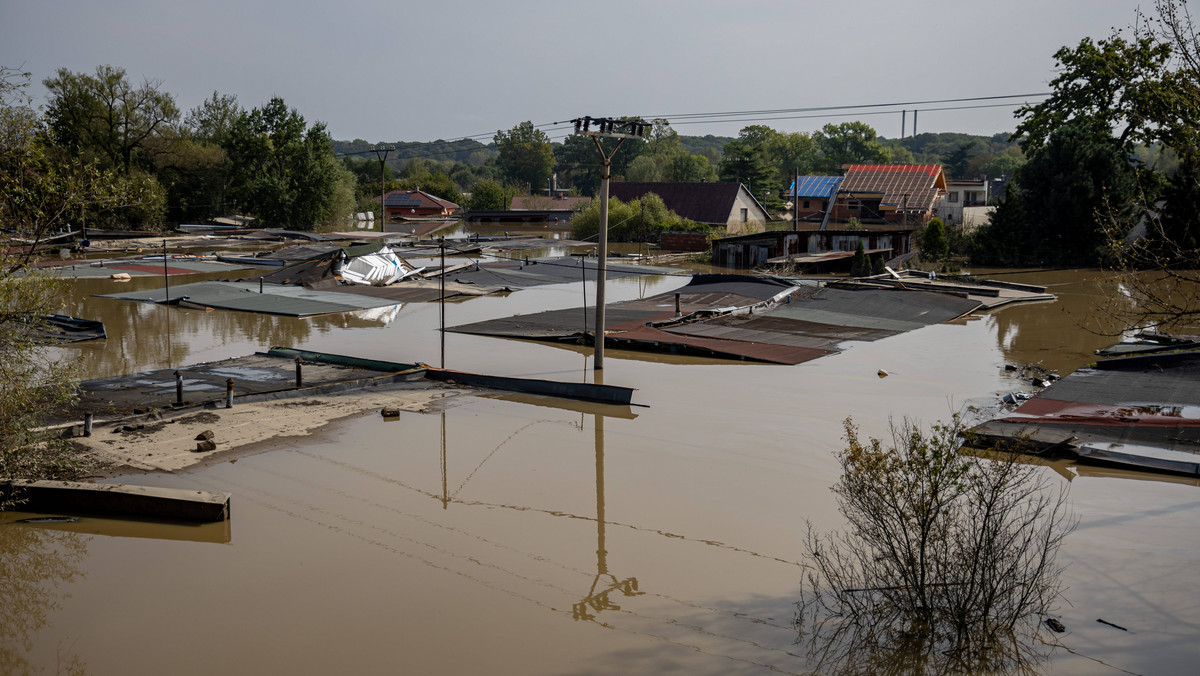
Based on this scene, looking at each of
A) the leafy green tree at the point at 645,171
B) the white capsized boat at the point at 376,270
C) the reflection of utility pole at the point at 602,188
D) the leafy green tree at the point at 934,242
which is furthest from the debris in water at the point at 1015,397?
the leafy green tree at the point at 645,171

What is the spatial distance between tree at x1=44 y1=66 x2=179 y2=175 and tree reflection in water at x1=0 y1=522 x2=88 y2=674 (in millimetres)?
57490

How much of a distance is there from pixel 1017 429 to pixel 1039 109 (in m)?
34.8

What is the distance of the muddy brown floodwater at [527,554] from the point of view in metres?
7.31

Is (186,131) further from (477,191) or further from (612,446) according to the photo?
(612,446)

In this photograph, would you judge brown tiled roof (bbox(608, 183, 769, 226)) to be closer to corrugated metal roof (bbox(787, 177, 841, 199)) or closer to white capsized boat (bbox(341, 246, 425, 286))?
corrugated metal roof (bbox(787, 177, 841, 199))

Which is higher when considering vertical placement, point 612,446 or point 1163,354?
point 1163,354

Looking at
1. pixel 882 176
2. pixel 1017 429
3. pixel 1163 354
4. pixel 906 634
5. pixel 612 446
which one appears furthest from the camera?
pixel 882 176

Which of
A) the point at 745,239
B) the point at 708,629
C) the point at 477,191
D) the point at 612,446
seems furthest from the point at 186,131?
the point at 708,629

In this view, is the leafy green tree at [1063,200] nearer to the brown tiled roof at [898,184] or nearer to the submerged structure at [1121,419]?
the brown tiled roof at [898,184]

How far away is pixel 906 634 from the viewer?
7.07 m

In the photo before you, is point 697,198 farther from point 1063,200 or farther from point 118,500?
point 118,500

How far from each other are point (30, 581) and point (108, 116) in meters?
61.8

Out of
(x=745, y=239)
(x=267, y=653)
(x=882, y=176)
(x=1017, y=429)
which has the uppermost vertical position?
(x=882, y=176)

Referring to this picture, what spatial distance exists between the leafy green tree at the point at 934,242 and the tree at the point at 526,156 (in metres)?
79.4
